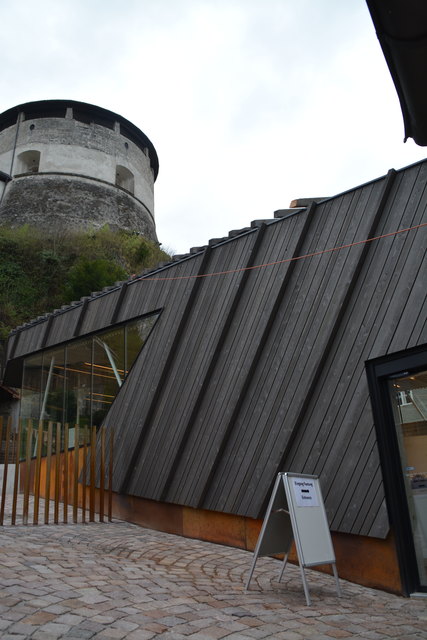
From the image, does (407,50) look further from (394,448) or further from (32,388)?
(32,388)

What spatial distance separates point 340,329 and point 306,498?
2129 mm

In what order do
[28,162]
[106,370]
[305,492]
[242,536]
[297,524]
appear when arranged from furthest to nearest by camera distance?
1. [28,162]
2. [106,370]
3. [242,536]
4. [305,492]
5. [297,524]

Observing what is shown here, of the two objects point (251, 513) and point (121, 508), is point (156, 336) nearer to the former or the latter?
point (121, 508)

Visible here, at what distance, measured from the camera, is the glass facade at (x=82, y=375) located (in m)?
9.78

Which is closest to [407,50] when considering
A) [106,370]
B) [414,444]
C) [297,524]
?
[297,524]

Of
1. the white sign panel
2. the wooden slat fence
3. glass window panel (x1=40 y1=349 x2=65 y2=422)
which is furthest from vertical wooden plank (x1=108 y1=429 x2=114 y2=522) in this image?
the white sign panel

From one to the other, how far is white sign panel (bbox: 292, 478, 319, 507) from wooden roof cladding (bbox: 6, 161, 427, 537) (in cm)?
55

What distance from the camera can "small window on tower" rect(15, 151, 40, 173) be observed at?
33.9 m

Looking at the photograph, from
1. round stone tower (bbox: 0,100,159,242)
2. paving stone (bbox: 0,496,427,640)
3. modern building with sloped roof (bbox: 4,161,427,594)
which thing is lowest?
paving stone (bbox: 0,496,427,640)

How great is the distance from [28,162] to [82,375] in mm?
28239

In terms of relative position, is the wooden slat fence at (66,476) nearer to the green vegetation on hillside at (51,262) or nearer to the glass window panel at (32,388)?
the glass window panel at (32,388)

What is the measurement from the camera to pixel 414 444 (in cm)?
513

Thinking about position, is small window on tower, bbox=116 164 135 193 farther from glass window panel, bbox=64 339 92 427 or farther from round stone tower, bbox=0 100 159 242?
glass window panel, bbox=64 339 92 427

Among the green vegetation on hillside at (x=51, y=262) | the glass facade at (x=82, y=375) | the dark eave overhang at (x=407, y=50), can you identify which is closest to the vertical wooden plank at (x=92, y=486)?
the glass facade at (x=82, y=375)
